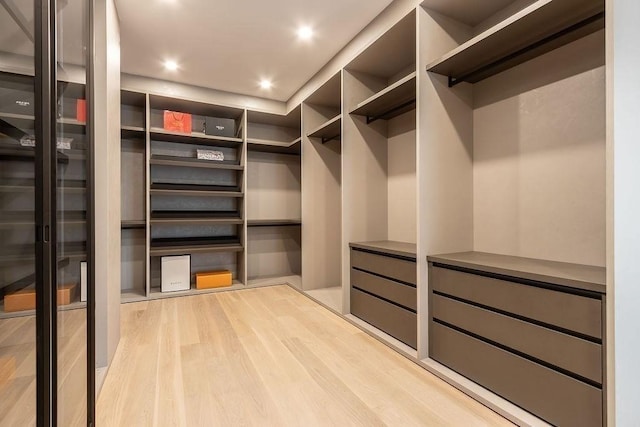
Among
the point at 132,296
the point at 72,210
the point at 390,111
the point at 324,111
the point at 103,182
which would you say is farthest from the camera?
the point at 324,111

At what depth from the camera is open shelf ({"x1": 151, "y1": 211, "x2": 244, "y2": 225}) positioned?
11.4 feet

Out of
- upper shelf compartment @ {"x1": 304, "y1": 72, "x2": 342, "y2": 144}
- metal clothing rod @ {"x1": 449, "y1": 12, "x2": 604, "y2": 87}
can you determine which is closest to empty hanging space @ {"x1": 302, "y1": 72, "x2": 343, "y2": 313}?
upper shelf compartment @ {"x1": 304, "y1": 72, "x2": 342, "y2": 144}

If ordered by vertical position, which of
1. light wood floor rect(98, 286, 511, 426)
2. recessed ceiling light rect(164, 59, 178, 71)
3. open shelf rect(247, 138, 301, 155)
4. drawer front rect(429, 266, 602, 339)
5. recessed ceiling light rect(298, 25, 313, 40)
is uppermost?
recessed ceiling light rect(298, 25, 313, 40)

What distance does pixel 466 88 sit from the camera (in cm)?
219

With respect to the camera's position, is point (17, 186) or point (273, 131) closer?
point (17, 186)

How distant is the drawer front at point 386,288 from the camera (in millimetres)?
2158

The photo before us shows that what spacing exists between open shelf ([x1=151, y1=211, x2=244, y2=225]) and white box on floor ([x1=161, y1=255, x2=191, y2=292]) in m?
0.45

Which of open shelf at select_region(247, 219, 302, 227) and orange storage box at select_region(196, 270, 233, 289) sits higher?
open shelf at select_region(247, 219, 302, 227)

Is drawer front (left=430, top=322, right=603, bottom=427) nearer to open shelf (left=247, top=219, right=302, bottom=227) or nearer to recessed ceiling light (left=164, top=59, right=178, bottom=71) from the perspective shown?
open shelf (left=247, top=219, right=302, bottom=227)

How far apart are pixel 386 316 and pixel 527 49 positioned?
1.97m

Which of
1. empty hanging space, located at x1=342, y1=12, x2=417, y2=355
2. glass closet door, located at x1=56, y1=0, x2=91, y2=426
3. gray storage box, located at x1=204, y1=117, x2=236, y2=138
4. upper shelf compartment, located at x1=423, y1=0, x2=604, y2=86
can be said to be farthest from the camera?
gray storage box, located at x1=204, y1=117, x2=236, y2=138

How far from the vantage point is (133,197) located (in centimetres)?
370

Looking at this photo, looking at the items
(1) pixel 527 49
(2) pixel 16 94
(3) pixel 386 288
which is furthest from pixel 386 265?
(2) pixel 16 94

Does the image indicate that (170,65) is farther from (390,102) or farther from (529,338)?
(529,338)
